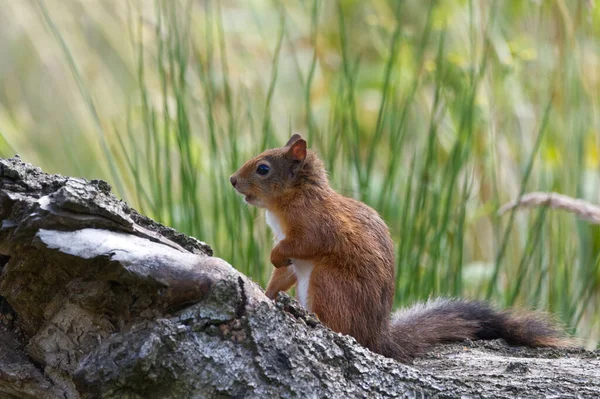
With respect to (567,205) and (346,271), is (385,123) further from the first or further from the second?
(346,271)

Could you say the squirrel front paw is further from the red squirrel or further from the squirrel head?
the squirrel head

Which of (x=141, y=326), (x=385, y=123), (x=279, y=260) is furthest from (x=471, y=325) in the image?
(x=385, y=123)

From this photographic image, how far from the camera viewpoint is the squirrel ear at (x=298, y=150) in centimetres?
197

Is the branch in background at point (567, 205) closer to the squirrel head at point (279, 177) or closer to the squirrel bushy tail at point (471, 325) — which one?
the squirrel bushy tail at point (471, 325)

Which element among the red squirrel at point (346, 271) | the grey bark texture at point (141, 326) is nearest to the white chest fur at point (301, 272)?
the red squirrel at point (346, 271)

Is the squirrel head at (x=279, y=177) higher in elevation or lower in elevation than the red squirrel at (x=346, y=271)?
higher

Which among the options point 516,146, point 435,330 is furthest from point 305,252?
point 516,146

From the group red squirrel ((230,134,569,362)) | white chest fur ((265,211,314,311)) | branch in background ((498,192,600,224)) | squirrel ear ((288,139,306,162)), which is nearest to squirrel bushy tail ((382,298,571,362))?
red squirrel ((230,134,569,362))

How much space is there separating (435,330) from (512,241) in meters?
1.24

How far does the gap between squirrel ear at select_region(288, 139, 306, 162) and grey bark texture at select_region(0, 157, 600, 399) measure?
67 cm

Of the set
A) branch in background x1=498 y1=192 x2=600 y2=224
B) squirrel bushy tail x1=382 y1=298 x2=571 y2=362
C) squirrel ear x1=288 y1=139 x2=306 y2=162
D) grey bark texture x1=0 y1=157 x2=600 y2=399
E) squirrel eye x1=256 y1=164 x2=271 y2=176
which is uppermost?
squirrel ear x1=288 y1=139 x2=306 y2=162

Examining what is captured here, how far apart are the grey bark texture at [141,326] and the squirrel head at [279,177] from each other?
648mm

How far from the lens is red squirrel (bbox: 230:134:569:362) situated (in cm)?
175

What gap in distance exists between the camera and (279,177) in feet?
6.57
